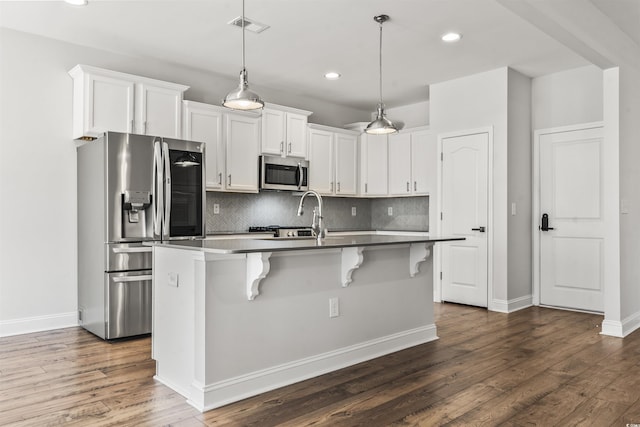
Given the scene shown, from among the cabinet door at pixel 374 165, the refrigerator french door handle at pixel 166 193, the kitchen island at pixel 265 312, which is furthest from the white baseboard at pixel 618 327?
the refrigerator french door handle at pixel 166 193

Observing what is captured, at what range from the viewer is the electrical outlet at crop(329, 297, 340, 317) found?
3.18m

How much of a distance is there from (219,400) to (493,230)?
3768 millimetres

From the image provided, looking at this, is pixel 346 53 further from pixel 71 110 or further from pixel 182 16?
pixel 71 110

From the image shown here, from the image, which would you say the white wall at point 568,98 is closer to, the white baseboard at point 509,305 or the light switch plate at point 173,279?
the white baseboard at point 509,305

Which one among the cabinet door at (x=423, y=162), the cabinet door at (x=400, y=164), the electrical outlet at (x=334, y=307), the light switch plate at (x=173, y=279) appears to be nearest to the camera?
the light switch plate at (x=173, y=279)

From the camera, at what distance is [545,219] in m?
5.41

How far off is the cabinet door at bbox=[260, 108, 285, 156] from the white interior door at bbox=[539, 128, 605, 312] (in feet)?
10.2

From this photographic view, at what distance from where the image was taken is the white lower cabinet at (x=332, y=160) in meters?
6.31

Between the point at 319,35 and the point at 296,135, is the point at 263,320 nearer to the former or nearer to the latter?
the point at 319,35

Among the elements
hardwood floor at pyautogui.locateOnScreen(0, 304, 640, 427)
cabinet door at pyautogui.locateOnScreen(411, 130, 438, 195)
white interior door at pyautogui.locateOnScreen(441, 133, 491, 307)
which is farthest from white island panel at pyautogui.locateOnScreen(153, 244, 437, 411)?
cabinet door at pyautogui.locateOnScreen(411, 130, 438, 195)

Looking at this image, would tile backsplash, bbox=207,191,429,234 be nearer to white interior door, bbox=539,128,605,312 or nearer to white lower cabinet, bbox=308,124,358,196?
white lower cabinet, bbox=308,124,358,196

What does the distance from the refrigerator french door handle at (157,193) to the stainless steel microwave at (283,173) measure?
1.62 meters

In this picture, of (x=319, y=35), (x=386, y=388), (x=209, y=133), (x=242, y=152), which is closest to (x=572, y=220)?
(x=319, y=35)

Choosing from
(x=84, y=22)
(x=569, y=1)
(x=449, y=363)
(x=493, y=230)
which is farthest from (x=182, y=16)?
(x=493, y=230)
